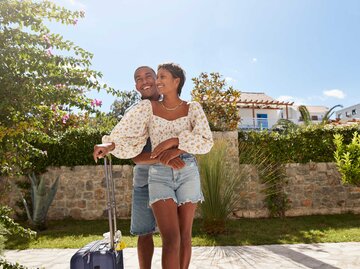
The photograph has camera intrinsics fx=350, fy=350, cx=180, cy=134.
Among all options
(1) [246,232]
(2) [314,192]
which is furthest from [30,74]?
(2) [314,192]

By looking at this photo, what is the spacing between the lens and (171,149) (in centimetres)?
212

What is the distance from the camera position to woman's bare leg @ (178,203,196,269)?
217 centimetres

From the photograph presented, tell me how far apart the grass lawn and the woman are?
328 centimetres

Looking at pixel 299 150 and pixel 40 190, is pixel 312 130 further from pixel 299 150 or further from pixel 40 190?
pixel 40 190

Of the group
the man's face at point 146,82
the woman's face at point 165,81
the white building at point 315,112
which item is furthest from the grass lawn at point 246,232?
the white building at point 315,112

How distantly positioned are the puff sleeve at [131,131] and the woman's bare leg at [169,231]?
1.40 feet

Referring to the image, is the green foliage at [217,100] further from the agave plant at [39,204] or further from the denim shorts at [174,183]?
the denim shorts at [174,183]

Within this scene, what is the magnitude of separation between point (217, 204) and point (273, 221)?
8.12 ft

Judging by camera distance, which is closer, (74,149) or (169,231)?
(169,231)

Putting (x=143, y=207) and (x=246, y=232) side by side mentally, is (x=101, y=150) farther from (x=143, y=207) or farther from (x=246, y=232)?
(x=246, y=232)

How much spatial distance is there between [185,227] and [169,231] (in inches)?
6.5

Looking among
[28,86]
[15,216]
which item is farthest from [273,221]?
[28,86]

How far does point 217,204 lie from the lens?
18.6ft

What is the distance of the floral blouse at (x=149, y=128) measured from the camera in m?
2.24
